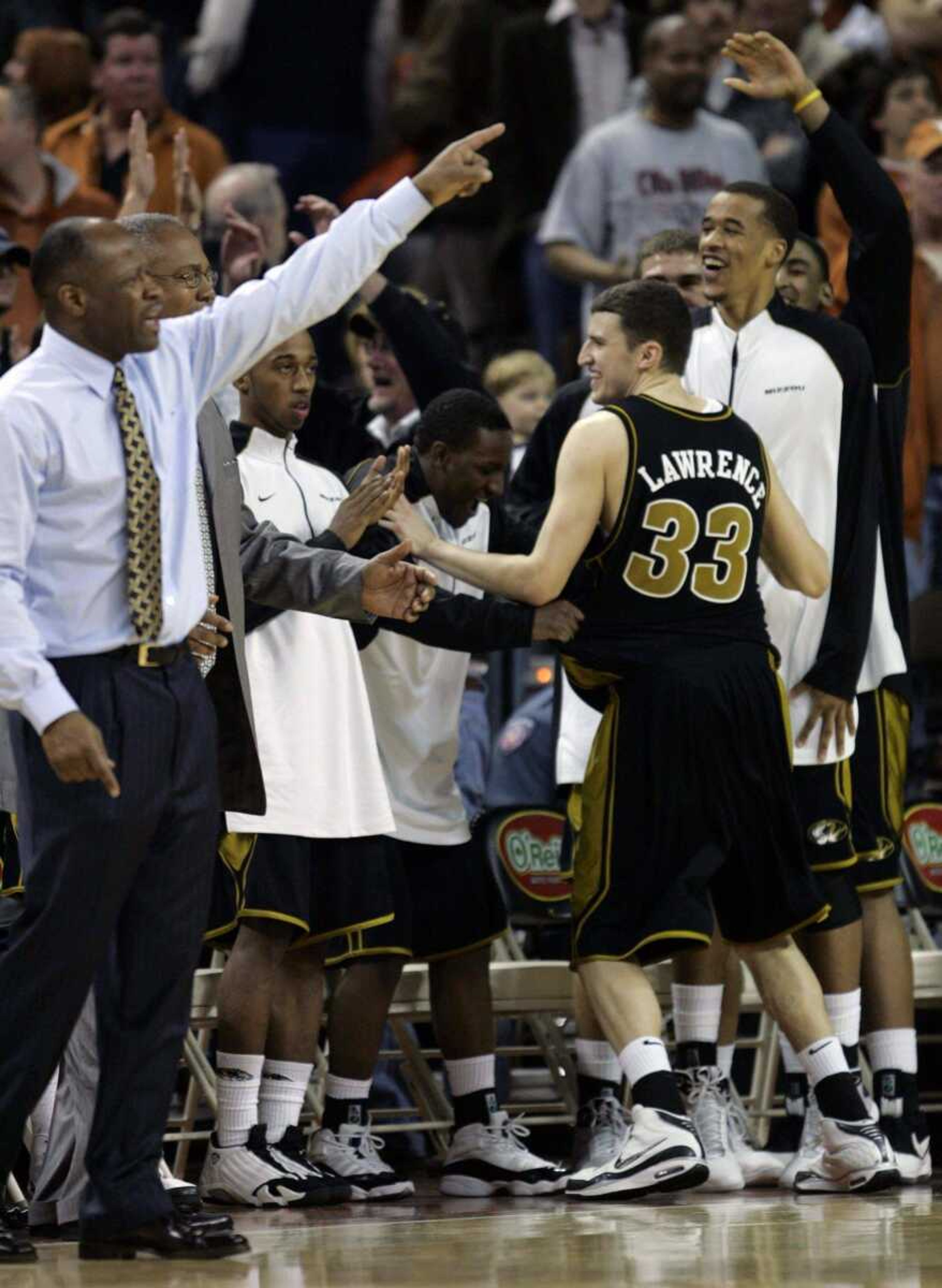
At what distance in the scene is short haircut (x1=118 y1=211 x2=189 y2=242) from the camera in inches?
231

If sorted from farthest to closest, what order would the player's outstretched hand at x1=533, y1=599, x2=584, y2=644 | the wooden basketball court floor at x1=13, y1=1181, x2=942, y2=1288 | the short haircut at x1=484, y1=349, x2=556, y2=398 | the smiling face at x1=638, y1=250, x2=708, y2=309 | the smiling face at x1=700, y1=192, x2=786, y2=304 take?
the short haircut at x1=484, y1=349, x2=556, y2=398 < the smiling face at x1=638, y1=250, x2=708, y2=309 < the smiling face at x1=700, y1=192, x2=786, y2=304 < the player's outstretched hand at x1=533, y1=599, x2=584, y2=644 < the wooden basketball court floor at x1=13, y1=1181, x2=942, y2=1288

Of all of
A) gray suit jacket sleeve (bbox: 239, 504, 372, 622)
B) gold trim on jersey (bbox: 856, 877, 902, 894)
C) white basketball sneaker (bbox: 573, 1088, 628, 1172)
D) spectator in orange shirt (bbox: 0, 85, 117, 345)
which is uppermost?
spectator in orange shirt (bbox: 0, 85, 117, 345)

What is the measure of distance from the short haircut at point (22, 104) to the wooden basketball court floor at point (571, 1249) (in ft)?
16.9

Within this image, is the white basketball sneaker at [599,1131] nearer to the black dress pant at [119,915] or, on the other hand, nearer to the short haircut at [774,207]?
the black dress pant at [119,915]

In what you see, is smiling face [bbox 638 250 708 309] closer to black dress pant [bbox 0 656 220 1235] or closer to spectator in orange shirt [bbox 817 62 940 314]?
spectator in orange shirt [bbox 817 62 940 314]

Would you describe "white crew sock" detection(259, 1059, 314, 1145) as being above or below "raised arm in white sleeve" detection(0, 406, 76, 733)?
below

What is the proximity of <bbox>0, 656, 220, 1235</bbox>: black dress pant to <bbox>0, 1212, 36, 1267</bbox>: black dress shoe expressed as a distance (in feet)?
0.44

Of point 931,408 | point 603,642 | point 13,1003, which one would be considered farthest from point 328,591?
point 931,408

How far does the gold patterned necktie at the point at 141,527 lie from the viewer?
16.7 feet

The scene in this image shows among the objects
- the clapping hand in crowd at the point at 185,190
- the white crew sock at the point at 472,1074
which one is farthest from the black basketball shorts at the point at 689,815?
the clapping hand in crowd at the point at 185,190

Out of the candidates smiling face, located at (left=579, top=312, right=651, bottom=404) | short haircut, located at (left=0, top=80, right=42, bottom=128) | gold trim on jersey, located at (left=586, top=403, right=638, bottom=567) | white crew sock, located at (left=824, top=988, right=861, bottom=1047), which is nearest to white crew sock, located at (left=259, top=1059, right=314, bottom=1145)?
white crew sock, located at (left=824, top=988, right=861, bottom=1047)

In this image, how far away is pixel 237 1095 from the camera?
6.28 meters

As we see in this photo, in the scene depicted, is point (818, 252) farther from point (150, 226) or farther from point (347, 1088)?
point (347, 1088)

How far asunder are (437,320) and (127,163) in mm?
3602
